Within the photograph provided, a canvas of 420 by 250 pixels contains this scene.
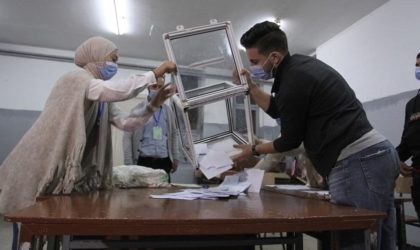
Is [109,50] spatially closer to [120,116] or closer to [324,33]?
[120,116]

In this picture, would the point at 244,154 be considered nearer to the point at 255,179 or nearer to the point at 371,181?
the point at 255,179

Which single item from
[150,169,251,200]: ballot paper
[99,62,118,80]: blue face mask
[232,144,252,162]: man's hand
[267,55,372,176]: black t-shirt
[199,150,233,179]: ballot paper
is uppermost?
[99,62,118,80]: blue face mask

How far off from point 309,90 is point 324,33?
364 centimetres

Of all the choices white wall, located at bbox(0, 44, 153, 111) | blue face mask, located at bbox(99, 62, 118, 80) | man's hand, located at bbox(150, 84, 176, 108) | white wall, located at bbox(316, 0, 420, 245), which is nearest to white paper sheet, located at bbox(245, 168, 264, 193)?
man's hand, located at bbox(150, 84, 176, 108)

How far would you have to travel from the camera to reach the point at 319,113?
110 cm

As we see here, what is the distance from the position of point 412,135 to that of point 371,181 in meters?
1.51

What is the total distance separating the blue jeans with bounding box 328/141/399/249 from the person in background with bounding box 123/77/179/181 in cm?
182

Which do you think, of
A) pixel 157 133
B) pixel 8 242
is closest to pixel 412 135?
pixel 157 133

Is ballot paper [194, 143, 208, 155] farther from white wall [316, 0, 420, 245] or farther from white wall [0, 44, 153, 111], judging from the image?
white wall [0, 44, 153, 111]

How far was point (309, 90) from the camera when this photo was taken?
1.10m

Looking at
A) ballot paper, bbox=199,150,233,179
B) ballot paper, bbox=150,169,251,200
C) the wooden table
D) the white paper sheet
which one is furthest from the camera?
the white paper sheet

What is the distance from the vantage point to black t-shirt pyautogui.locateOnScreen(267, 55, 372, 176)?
A: 1066 mm

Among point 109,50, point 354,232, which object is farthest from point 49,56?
point 354,232

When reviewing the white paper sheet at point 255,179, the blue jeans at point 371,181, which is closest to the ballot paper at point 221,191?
the white paper sheet at point 255,179
